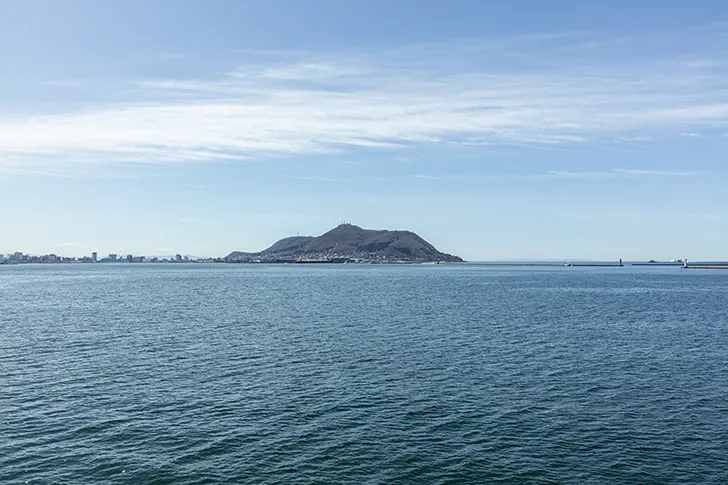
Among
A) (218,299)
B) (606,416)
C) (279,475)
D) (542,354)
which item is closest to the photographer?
(279,475)

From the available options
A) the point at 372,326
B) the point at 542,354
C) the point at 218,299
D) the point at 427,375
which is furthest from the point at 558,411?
the point at 218,299

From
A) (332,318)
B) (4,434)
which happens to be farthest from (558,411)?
(332,318)

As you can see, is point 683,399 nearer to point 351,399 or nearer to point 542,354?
point 542,354

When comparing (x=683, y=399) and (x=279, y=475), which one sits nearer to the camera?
(x=279, y=475)

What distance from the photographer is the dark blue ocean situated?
35281mm

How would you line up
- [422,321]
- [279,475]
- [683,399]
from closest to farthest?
[279,475]
[683,399]
[422,321]

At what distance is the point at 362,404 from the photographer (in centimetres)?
4878

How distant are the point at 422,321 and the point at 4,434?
261 ft

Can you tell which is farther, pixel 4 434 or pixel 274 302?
pixel 274 302

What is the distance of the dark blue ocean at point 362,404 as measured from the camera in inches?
1389

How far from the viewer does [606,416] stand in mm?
45406

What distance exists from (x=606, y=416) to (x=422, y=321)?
6301 cm

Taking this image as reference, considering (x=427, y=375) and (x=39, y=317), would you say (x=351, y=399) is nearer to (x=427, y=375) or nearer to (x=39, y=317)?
(x=427, y=375)

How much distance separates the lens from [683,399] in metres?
50.3
